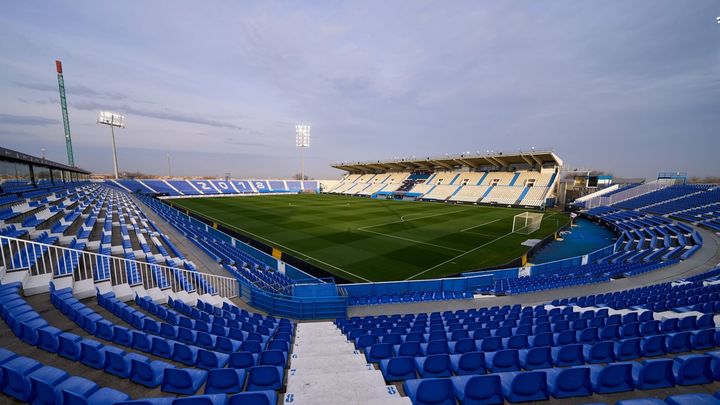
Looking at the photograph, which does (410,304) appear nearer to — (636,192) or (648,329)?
(648,329)

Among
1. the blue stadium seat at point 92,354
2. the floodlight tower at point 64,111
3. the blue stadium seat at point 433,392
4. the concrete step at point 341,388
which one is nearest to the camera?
the blue stadium seat at point 433,392

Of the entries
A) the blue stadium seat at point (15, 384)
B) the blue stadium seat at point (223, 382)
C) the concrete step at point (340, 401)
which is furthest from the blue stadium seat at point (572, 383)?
the blue stadium seat at point (15, 384)

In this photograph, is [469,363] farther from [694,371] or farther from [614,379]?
[694,371]

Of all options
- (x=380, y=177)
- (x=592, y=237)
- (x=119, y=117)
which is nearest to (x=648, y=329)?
(x=592, y=237)

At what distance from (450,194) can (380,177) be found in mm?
23906

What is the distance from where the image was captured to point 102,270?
833cm

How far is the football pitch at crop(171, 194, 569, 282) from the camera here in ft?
56.2

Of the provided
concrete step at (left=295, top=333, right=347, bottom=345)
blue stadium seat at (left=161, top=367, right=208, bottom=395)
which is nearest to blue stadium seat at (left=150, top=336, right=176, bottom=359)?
blue stadium seat at (left=161, top=367, right=208, bottom=395)

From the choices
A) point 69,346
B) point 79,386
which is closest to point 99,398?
point 79,386

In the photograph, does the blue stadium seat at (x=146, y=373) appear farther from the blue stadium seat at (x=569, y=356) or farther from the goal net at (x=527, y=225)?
the goal net at (x=527, y=225)

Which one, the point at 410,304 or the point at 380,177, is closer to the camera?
the point at 410,304

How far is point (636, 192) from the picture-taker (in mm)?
38688

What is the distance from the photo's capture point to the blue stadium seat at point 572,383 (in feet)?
10.9

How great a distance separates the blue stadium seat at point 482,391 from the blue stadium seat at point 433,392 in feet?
0.55
